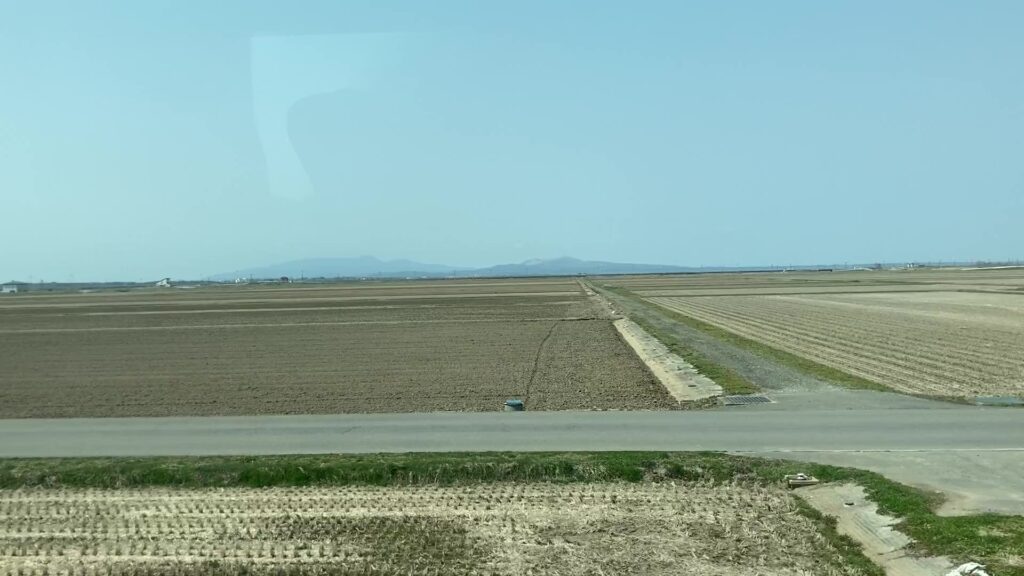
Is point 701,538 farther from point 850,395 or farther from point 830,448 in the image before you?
point 850,395

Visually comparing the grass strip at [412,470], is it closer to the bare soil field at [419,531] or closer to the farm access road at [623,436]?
the bare soil field at [419,531]

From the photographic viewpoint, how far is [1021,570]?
7934mm

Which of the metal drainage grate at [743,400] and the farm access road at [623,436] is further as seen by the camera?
the metal drainage grate at [743,400]

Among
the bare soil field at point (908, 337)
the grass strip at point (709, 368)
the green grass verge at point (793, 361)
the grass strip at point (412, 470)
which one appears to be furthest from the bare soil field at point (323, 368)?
the bare soil field at point (908, 337)

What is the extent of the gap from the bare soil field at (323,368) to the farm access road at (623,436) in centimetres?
211

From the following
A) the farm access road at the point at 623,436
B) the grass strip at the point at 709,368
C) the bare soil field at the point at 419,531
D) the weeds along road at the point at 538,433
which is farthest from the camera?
the grass strip at the point at 709,368

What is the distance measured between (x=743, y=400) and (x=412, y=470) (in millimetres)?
9395

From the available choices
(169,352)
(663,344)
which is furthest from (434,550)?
(169,352)

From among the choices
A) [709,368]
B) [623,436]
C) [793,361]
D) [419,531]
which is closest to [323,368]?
[709,368]

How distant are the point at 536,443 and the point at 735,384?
29.7 feet

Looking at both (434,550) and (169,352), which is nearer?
(434,550)

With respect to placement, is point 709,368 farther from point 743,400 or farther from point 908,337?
point 908,337

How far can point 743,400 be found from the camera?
63.1 feet

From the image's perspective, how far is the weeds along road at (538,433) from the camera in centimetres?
1424
